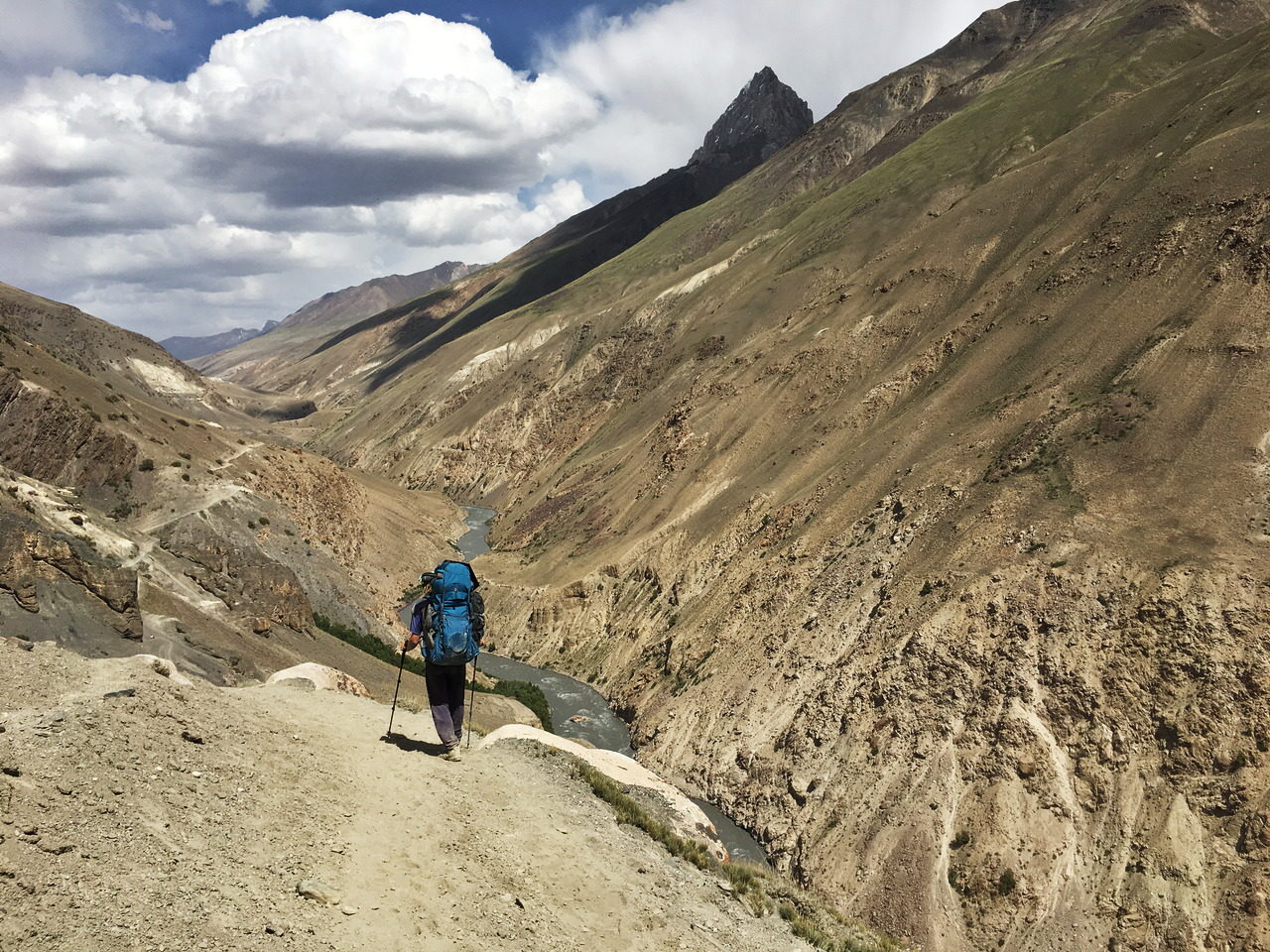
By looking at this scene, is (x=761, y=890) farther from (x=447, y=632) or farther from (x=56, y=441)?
(x=56, y=441)

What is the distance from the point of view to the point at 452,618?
10570mm

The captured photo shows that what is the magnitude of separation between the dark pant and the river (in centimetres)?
1984

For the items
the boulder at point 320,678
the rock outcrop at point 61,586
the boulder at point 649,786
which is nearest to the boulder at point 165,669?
the boulder at point 320,678

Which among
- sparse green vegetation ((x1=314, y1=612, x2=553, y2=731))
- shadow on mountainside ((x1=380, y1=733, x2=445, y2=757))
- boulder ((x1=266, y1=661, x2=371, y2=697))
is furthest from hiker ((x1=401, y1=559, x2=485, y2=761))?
sparse green vegetation ((x1=314, y1=612, x2=553, y2=731))

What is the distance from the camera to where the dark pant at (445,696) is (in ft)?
35.2

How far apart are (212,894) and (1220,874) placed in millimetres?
23419

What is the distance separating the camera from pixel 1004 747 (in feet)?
80.9

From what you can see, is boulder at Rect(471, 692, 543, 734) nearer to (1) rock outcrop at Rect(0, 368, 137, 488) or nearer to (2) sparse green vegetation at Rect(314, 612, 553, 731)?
(2) sparse green vegetation at Rect(314, 612, 553, 731)

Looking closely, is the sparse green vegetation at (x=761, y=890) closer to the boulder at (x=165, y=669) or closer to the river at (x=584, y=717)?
the boulder at (x=165, y=669)

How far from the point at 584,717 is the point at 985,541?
2178 cm

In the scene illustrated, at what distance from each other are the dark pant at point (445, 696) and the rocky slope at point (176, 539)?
12.5 metres

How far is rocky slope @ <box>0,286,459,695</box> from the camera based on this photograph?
1955cm

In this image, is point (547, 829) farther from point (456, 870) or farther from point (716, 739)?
point (716, 739)

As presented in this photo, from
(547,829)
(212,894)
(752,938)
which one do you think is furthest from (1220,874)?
(212,894)
